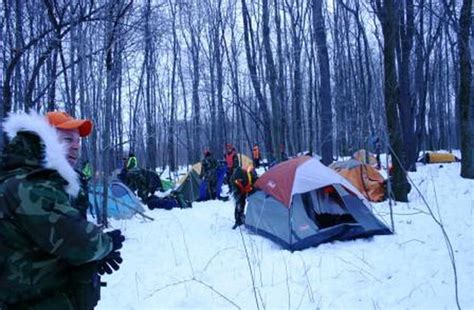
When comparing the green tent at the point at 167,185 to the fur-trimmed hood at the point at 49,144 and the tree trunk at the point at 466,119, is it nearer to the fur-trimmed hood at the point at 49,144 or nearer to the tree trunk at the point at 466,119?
the tree trunk at the point at 466,119

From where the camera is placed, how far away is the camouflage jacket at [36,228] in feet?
6.06

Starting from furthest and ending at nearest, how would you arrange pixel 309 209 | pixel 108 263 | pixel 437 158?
1. pixel 437 158
2. pixel 309 209
3. pixel 108 263

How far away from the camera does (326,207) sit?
24.6 ft

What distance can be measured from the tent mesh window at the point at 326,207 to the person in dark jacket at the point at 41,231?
18.1 feet

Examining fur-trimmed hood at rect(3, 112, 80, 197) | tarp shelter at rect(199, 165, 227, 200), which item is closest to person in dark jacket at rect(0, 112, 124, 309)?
fur-trimmed hood at rect(3, 112, 80, 197)

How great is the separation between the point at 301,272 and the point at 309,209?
1903mm

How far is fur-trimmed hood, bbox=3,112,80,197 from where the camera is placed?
6.57ft

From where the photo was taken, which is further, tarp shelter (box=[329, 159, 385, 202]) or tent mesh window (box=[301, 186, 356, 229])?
tarp shelter (box=[329, 159, 385, 202])

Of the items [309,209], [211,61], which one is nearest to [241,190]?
[309,209]

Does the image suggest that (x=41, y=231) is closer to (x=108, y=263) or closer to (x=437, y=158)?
(x=108, y=263)

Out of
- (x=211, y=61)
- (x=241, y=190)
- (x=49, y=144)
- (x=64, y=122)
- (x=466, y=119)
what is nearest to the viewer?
(x=49, y=144)

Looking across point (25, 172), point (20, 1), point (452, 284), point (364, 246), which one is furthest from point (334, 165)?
point (25, 172)

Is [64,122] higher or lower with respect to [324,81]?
lower

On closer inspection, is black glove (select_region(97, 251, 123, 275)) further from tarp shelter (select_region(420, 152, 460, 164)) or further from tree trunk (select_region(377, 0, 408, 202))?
tarp shelter (select_region(420, 152, 460, 164))
